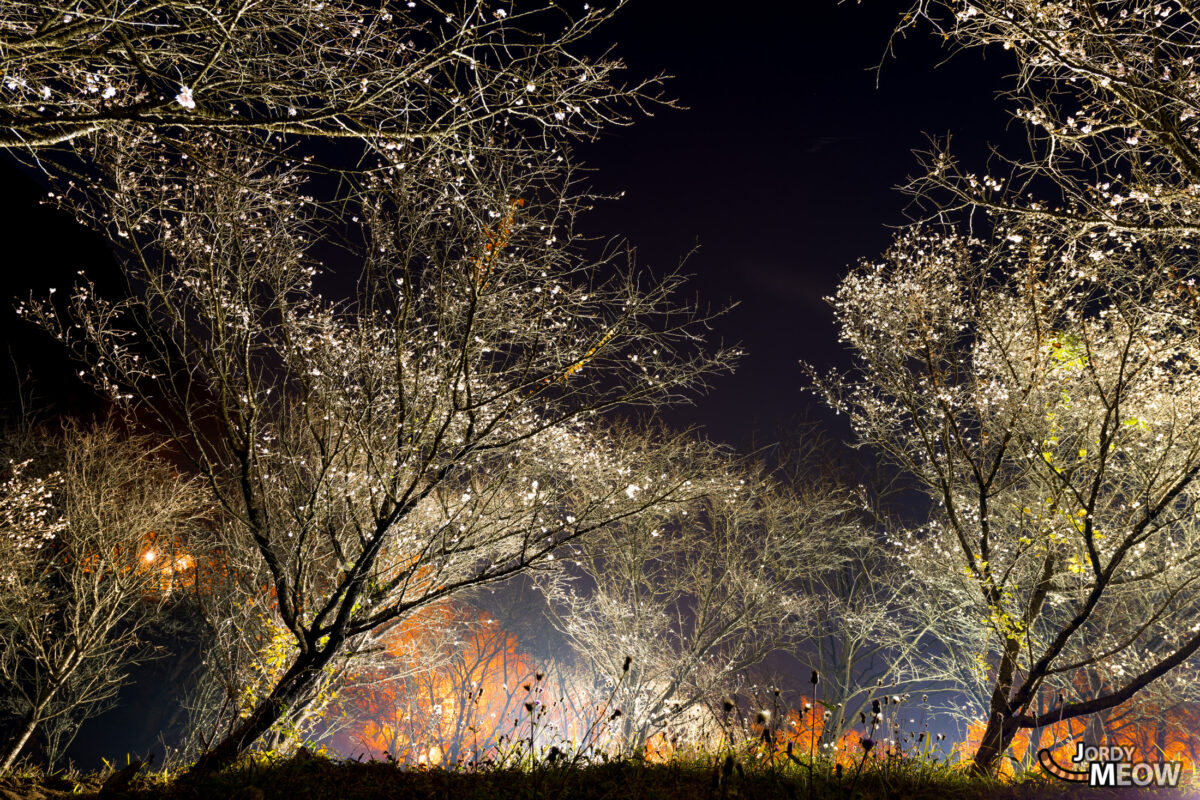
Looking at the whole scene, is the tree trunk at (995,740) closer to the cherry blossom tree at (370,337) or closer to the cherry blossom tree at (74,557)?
the cherry blossom tree at (370,337)

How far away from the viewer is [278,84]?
8.99ft

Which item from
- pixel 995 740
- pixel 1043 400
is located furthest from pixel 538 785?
pixel 1043 400

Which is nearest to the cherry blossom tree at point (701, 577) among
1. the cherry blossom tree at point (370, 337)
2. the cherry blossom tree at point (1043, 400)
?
the cherry blossom tree at point (1043, 400)

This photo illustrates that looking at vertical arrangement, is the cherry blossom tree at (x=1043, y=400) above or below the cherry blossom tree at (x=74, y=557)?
above

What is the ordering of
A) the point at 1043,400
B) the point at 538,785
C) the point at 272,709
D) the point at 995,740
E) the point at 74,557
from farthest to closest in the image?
the point at 74,557
the point at 1043,400
the point at 995,740
the point at 272,709
the point at 538,785

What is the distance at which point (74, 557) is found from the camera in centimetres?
1273

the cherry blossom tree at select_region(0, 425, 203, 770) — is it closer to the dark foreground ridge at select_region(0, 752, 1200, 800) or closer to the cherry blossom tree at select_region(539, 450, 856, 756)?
the cherry blossom tree at select_region(539, 450, 856, 756)

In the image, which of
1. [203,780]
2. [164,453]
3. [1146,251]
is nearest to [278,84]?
[203,780]

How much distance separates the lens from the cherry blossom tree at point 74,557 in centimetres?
1107

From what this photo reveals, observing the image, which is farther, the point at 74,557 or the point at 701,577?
the point at 701,577

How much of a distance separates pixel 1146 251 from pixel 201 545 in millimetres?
19523

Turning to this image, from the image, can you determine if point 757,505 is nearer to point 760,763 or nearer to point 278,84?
point 760,763

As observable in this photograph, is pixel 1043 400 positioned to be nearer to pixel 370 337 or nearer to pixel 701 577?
pixel 370 337

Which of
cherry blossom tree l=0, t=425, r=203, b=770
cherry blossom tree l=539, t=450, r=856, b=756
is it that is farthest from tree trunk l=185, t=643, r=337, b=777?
cherry blossom tree l=0, t=425, r=203, b=770
